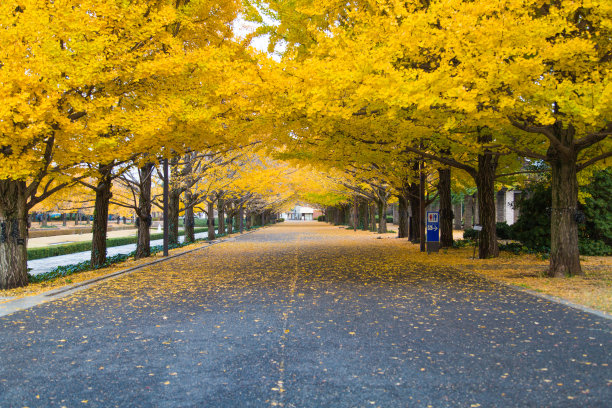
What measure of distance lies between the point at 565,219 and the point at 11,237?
46.0 feet

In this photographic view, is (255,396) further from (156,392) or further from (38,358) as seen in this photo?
(38,358)

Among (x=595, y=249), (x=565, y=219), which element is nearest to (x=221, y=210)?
(x=595, y=249)

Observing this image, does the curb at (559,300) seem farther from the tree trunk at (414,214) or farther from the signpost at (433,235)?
the tree trunk at (414,214)

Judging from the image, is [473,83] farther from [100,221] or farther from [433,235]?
[100,221]

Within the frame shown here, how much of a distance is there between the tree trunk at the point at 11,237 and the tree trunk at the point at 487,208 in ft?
47.8

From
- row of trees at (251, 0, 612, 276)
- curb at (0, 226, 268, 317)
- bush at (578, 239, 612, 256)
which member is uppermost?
row of trees at (251, 0, 612, 276)

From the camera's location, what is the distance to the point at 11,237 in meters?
11.3

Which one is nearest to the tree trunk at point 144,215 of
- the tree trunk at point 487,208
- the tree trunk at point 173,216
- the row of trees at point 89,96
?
the tree trunk at point 173,216

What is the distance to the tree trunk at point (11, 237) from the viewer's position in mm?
11227

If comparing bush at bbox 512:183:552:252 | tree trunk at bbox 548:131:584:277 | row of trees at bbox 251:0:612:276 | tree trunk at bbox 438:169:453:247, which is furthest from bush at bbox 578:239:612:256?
tree trunk at bbox 548:131:584:277

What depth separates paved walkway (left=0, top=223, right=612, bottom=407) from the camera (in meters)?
4.19

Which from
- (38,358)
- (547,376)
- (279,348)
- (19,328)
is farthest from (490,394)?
(19,328)

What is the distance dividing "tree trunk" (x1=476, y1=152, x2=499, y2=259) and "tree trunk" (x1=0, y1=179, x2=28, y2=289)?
14.6 meters

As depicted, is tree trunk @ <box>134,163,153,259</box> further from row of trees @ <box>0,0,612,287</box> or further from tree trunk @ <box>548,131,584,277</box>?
tree trunk @ <box>548,131,584,277</box>
